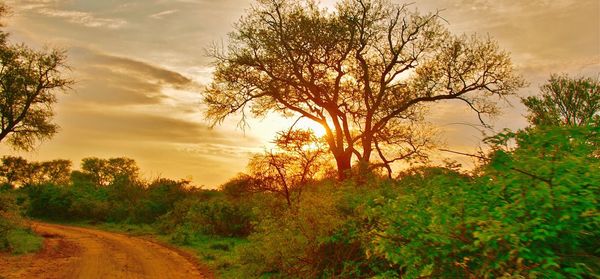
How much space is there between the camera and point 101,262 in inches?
709

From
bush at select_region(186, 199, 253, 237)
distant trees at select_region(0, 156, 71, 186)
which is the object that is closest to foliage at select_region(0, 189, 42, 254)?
bush at select_region(186, 199, 253, 237)

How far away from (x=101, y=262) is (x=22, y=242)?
7.05 m

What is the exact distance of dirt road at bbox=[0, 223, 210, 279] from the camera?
15.8 m

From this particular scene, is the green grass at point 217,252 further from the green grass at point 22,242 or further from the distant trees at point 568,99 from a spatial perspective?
the distant trees at point 568,99

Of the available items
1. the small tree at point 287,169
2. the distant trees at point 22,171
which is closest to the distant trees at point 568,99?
the small tree at point 287,169

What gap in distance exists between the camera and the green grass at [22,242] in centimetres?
2039

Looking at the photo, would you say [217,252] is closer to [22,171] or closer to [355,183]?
[355,183]

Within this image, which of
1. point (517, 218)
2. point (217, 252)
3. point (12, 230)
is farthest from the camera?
point (12, 230)

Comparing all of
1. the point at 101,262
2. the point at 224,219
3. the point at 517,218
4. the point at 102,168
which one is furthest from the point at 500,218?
the point at 102,168

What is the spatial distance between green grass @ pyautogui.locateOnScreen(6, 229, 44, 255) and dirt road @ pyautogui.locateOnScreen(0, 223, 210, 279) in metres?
0.51

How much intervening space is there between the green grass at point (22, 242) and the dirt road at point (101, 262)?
51 cm

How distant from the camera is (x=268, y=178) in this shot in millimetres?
19453

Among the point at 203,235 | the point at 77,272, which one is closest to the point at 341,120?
the point at 203,235

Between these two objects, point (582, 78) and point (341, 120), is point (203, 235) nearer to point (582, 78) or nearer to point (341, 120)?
point (341, 120)
